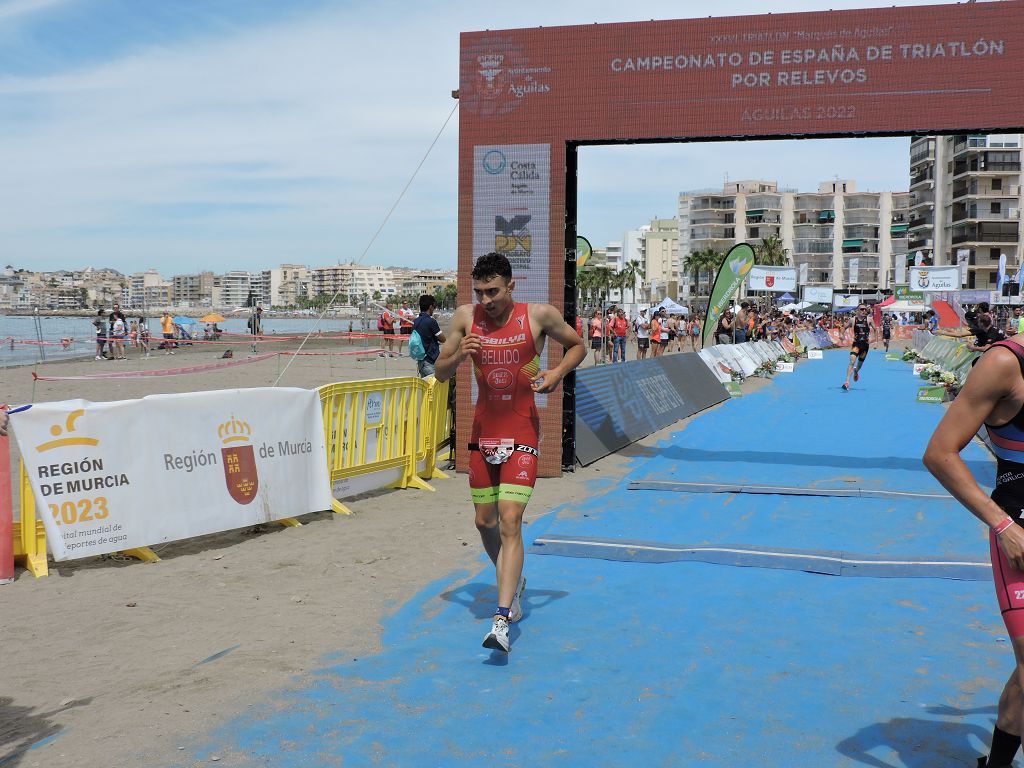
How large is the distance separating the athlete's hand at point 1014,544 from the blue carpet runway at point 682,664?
120 cm

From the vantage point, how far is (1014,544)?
284 centimetres

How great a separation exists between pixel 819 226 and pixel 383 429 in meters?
142

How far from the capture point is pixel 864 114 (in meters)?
9.74

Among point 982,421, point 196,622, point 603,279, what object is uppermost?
point 603,279

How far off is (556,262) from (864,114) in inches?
142

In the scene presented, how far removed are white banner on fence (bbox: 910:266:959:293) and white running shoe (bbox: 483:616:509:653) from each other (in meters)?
42.8

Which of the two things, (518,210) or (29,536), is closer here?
(29,536)

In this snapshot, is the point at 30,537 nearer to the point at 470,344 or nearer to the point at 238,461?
the point at 238,461

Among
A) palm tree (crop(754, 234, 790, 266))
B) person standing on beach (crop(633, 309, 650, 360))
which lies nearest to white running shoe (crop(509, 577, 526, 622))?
person standing on beach (crop(633, 309, 650, 360))

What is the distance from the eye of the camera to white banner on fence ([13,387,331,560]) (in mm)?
6484

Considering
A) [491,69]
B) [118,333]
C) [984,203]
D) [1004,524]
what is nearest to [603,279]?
[984,203]

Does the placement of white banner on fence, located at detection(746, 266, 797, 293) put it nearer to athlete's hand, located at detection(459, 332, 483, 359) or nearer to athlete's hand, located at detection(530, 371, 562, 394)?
athlete's hand, located at detection(530, 371, 562, 394)

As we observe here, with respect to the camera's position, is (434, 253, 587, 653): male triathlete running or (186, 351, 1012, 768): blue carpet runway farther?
(434, 253, 587, 653): male triathlete running

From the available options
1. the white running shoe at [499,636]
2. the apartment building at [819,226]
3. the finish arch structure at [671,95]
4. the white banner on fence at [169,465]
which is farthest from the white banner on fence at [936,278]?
the apartment building at [819,226]
